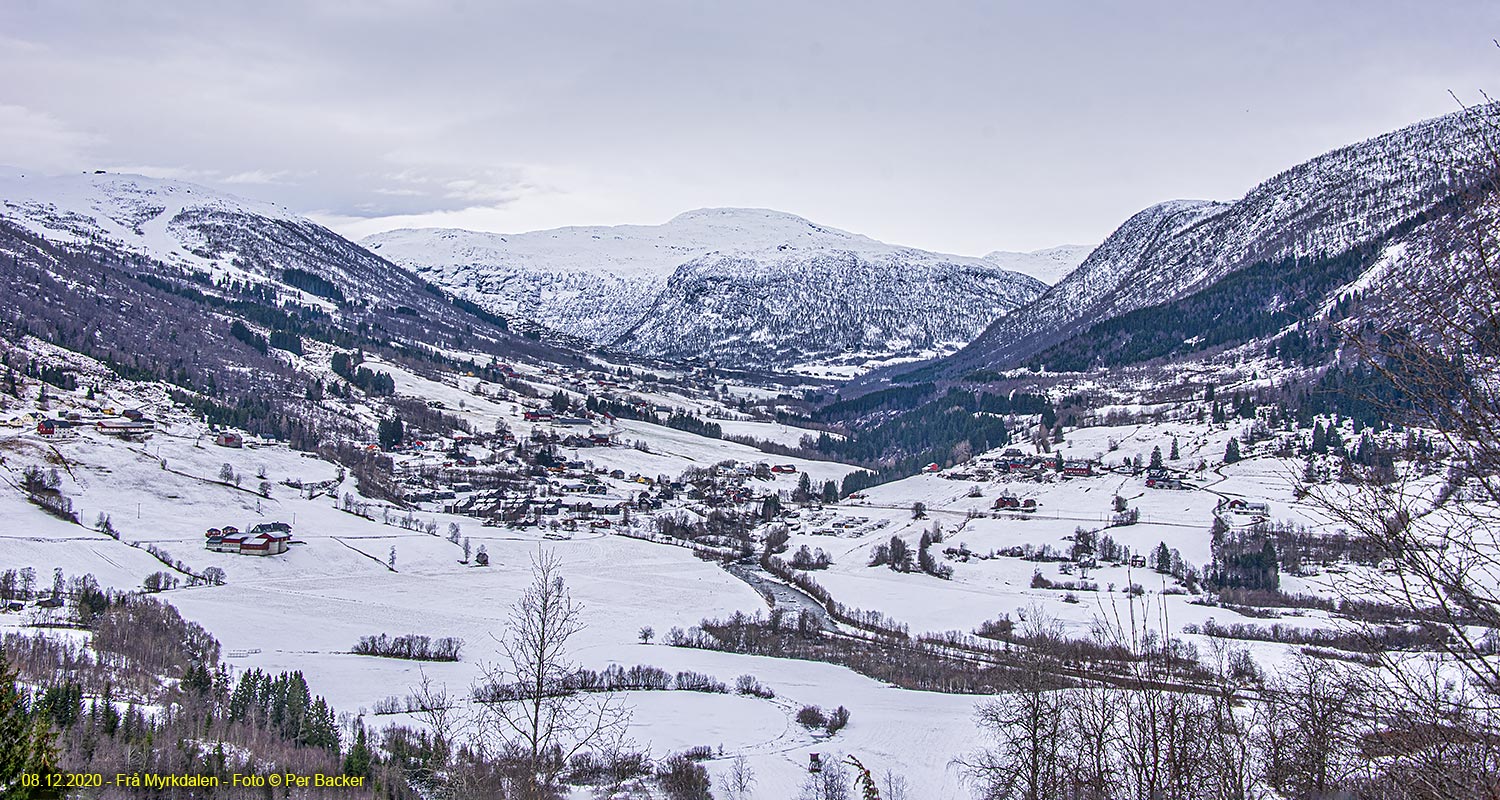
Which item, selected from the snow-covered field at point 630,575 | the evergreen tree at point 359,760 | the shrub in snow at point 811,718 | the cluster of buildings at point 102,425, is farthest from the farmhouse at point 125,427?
the shrub in snow at point 811,718

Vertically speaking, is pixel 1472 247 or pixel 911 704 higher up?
pixel 1472 247

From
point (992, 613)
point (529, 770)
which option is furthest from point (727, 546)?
point (529, 770)

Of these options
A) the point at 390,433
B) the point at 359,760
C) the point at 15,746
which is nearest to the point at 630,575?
the point at 359,760

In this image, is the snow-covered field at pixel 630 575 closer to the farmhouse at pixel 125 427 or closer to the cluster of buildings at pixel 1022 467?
the cluster of buildings at pixel 1022 467

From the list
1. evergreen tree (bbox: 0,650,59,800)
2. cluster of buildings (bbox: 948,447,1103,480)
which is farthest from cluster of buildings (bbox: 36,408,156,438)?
evergreen tree (bbox: 0,650,59,800)

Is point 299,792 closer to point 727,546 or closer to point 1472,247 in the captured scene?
point 1472,247

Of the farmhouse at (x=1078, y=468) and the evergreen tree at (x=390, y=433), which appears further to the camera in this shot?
the evergreen tree at (x=390, y=433)

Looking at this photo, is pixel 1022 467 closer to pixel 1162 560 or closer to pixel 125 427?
pixel 1162 560

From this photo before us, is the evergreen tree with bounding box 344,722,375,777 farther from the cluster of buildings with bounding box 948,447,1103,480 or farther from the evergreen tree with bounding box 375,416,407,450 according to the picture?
the evergreen tree with bounding box 375,416,407,450

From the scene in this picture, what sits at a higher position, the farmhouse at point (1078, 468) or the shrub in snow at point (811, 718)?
the farmhouse at point (1078, 468)

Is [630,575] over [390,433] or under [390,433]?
under

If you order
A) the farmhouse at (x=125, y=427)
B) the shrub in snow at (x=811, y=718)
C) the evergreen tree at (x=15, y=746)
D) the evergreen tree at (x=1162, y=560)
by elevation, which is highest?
the farmhouse at (x=125, y=427)
